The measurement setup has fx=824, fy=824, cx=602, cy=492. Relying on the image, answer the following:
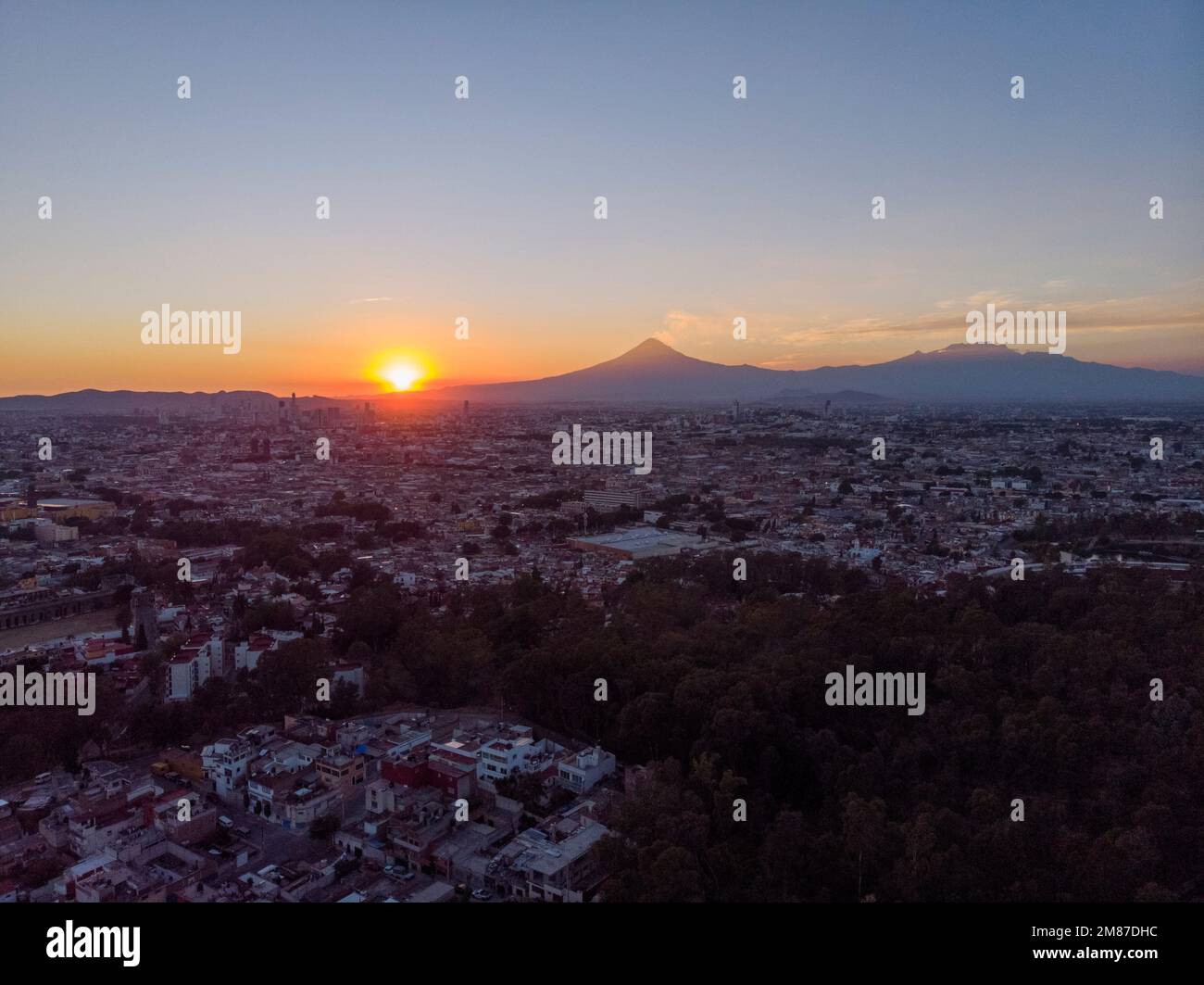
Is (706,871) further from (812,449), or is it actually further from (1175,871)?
(812,449)

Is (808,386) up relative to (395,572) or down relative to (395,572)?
up

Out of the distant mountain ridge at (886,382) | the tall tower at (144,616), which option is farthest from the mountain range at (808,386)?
the tall tower at (144,616)

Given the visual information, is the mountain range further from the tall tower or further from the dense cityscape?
the tall tower

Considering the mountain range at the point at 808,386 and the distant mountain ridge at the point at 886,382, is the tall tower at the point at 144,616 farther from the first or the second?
the distant mountain ridge at the point at 886,382

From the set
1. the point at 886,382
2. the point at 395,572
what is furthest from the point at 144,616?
the point at 886,382

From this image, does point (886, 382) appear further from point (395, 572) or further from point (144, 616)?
point (144, 616)

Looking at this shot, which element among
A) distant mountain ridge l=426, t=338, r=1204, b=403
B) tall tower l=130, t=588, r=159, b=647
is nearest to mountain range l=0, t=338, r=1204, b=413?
distant mountain ridge l=426, t=338, r=1204, b=403

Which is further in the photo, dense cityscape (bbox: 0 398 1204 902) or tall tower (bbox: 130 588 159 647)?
tall tower (bbox: 130 588 159 647)
